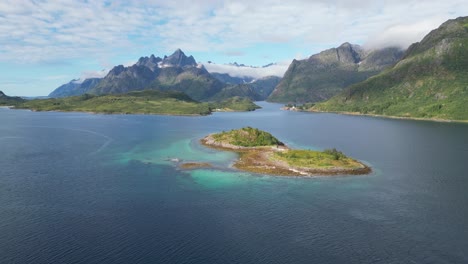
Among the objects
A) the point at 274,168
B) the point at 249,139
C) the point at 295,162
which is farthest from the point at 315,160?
the point at 249,139

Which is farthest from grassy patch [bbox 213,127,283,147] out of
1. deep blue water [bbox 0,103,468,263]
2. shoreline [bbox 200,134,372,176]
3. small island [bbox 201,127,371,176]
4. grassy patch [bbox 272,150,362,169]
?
deep blue water [bbox 0,103,468,263]

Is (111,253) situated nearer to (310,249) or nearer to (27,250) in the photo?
(27,250)

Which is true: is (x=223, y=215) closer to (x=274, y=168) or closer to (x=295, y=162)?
(x=274, y=168)

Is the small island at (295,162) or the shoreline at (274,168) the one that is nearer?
the shoreline at (274,168)

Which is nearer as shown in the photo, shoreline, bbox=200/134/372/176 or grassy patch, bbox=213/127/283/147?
shoreline, bbox=200/134/372/176

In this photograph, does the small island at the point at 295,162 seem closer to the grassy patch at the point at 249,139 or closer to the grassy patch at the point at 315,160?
A: the grassy patch at the point at 315,160

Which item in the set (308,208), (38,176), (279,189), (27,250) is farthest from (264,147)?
(27,250)

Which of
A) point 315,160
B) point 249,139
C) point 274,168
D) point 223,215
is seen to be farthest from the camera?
point 249,139

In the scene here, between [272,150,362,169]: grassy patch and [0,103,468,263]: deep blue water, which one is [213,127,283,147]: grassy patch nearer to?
[272,150,362,169]: grassy patch

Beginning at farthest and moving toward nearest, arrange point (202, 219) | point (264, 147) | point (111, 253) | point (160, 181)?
point (264, 147) → point (160, 181) → point (202, 219) → point (111, 253)

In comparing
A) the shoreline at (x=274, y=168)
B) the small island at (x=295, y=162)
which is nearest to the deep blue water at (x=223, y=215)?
the shoreline at (x=274, y=168)

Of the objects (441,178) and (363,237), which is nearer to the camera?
(363,237)
